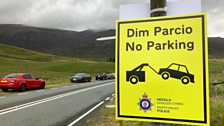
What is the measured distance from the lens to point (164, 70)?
7.96 feet

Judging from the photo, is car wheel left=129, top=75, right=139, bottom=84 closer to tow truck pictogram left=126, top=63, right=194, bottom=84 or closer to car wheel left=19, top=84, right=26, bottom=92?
tow truck pictogram left=126, top=63, right=194, bottom=84

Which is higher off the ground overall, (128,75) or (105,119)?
(128,75)

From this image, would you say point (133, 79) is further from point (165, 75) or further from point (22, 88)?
point (22, 88)

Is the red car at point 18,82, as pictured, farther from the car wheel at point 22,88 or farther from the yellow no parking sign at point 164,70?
the yellow no parking sign at point 164,70

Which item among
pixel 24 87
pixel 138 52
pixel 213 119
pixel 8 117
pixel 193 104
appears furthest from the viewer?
pixel 24 87

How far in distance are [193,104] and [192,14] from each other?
735 mm

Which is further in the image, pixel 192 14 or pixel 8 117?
pixel 8 117

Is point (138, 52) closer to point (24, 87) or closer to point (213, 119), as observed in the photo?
point (213, 119)

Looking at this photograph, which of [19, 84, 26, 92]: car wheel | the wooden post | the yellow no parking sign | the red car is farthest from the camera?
[19, 84, 26, 92]: car wheel

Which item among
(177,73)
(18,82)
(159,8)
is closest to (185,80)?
(177,73)

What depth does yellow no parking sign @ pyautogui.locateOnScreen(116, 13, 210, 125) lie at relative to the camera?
93.0 inches

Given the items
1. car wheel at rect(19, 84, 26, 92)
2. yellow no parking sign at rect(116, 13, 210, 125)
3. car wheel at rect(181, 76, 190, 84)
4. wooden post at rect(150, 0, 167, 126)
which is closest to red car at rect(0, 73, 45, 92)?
car wheel at rect(19, 84, 26, 92)

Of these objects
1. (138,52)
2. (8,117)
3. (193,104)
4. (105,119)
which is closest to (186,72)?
(193,104)

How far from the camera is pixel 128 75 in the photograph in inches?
100
